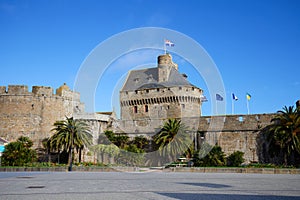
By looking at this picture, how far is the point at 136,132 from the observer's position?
26.7 m

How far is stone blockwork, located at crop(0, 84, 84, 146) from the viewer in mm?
25000

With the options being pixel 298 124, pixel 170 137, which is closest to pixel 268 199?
pixel 298 124

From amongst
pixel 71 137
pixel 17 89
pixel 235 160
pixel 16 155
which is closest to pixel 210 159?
pixel 235 160

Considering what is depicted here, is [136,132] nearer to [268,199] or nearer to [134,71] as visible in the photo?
[134,71]

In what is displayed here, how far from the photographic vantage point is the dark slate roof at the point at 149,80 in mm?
35125

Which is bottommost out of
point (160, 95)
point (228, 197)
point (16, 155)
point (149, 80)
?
point (16, 155)

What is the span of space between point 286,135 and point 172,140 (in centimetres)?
774

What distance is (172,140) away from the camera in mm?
23156

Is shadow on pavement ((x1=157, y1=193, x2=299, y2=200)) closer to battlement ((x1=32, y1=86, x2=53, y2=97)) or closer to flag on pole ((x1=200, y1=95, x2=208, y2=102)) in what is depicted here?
battlement ((x1=32, y1=86, x2=53, y2=97))

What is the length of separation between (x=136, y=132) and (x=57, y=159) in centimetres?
671

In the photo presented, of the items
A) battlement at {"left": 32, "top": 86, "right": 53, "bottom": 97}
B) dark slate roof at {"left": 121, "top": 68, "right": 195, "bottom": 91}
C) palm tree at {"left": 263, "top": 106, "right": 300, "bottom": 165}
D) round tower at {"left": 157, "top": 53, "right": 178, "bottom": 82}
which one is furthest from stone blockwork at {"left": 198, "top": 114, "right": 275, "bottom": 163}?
battlement at {"left": 32, "top": 86, "right": 53, "bottom": 97}

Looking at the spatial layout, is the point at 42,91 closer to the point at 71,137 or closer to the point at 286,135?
the point at 71,137

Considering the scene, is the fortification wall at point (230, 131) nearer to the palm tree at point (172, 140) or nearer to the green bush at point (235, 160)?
the palm tree at point (172, 140)

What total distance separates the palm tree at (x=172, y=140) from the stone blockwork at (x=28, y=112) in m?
9.12
